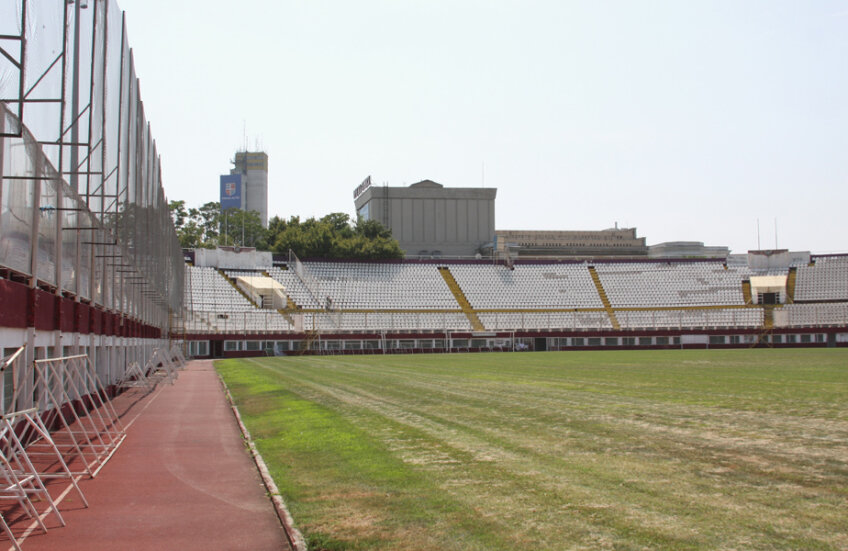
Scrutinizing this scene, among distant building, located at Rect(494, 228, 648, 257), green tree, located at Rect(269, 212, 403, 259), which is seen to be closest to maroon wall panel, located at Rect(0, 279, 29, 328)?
green tree, located at Rect(269, 212, 403, 259)

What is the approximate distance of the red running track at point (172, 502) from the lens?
8273mm

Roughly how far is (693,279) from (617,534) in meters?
88.2

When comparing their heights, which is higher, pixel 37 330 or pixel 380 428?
pixel 37 330

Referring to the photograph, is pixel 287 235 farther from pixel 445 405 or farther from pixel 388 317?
pixel 445 405

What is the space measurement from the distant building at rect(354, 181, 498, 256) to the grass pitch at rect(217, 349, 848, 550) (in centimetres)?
10513

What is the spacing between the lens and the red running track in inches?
326

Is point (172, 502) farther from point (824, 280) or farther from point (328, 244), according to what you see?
point (328, 244)

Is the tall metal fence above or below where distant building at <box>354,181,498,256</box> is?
below

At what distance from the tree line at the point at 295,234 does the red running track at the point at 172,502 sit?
3155 inches

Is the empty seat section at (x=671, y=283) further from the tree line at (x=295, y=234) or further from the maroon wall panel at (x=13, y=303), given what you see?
the maroon wall panel at (x=13, y=303)

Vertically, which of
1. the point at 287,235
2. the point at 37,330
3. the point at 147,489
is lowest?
the point at 147,489

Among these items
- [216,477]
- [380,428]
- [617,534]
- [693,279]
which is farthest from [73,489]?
[693,279]

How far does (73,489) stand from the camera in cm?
1130

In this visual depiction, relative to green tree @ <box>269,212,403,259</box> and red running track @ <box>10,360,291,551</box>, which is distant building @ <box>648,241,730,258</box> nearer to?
green tree @ <box>269,212,403,259</box>
